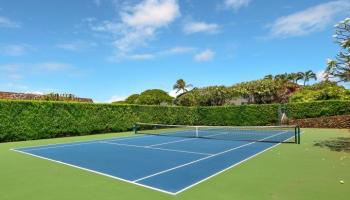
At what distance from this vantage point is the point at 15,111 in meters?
17.1

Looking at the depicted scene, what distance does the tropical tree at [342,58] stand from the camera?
39.3ft

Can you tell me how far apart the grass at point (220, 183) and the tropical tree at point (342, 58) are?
4522 millimetres

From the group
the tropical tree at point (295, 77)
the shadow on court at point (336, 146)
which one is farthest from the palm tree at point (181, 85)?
the shadow on court at point (336, 146)

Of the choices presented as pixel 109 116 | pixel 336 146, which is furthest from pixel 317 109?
pixel 109 116

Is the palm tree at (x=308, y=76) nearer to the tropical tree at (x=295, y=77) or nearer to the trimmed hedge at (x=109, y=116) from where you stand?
the tropical tree at (x=295, y=77)

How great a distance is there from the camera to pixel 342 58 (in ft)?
40.3

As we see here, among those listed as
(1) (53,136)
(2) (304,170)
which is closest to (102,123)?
(1) (53,136)

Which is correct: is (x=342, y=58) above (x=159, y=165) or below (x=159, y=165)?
above

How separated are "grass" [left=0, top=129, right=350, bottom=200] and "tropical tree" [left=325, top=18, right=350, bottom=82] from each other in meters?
4.52

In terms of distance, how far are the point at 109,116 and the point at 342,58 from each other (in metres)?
15.8

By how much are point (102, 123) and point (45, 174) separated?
14807 mm

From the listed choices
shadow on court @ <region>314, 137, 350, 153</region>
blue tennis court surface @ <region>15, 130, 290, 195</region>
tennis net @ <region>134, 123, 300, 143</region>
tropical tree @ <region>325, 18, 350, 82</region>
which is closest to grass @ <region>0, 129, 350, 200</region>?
blue tennis court surface @ <region>15, 130, 290, 195</region>

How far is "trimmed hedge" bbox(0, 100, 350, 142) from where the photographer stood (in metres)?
17.2

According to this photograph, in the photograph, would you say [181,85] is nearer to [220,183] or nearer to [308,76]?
[308,76]
